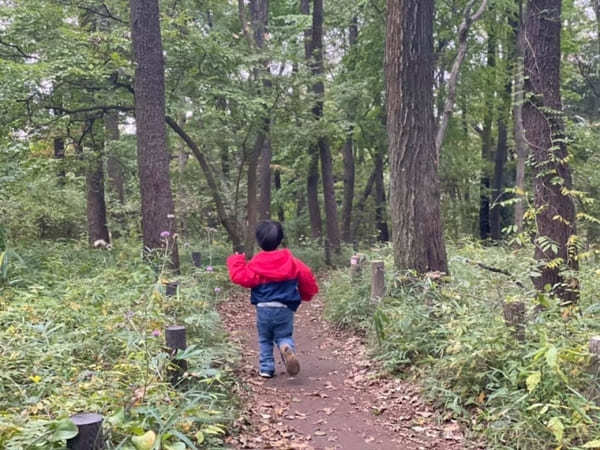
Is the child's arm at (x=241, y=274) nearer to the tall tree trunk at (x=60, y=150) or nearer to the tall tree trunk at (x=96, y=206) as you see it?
the tall tree trunk at (x=60, y=150)

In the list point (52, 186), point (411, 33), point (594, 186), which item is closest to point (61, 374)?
point (411, 33)

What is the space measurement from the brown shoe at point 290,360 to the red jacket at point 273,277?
47 cm

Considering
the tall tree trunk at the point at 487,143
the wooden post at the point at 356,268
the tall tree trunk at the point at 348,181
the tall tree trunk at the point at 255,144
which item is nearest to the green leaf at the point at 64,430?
the wooden post at the point at 356,268

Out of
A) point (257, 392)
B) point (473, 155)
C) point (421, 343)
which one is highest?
point (473, 155)

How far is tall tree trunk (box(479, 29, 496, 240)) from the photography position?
703 inches

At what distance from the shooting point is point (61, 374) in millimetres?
3869

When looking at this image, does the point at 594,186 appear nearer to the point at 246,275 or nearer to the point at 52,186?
the point at 246,275

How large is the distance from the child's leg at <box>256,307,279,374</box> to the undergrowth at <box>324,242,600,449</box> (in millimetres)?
1353

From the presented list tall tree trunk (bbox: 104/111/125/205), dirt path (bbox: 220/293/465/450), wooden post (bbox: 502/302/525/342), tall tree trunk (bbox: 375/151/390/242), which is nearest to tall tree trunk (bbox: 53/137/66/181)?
tall tree trunk (bbox: 104/111/125/205)

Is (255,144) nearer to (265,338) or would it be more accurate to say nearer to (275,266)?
(275,266)

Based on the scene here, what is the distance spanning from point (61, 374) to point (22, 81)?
6318 millimetres

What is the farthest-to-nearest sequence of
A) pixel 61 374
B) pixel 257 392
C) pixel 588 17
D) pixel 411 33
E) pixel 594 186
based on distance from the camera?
pixel 588 17 → pixel 594 186 → pixel 411 33 → pixel 257 392 → pixel 61 374

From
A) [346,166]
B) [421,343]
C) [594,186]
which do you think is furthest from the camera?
[346,166]

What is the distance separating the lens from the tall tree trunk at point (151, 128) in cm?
841
